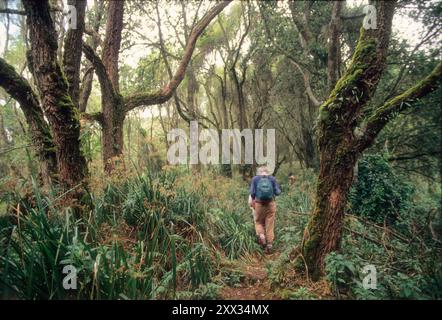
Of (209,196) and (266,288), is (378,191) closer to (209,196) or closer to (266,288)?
(209,196)

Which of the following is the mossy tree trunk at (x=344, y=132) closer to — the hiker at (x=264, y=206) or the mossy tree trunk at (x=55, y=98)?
the hiker at (x=264, y=206)

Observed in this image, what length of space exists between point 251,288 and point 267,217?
1.87 m

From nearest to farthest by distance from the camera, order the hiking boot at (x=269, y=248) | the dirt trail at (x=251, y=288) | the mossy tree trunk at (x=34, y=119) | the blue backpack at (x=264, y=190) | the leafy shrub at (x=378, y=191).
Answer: the dirt trail at (x=251, y=288), the mossy tree trunk at (x=34, y=119), the blue backpack at (x=264, y=190), the hiking boot at (x=269, y=248), the leafy shrub at (x=378, y=191)

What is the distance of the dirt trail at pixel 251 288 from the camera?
391 centimetres

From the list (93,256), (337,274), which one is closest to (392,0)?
(337,274)

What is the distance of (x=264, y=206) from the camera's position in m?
5.80

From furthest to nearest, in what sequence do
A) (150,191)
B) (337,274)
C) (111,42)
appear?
(111,42) < (150,191) < (337,274)

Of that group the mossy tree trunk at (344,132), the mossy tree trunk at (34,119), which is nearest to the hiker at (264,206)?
the mossy tree trunk at (344,132)

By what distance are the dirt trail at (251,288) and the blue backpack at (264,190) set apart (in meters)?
1.31

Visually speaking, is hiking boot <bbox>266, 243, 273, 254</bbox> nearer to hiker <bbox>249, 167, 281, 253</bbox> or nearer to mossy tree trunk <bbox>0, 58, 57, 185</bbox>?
hiker <bbox>249, 167, 281, 253</bbox>
